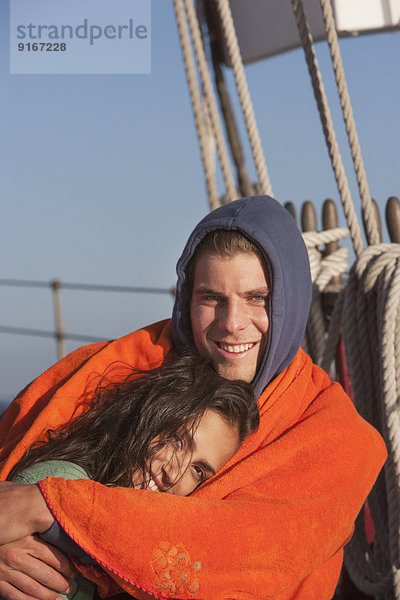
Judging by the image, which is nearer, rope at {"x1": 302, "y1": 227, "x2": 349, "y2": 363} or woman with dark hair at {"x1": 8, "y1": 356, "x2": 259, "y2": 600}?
woman with dark hair at {"x1": 8, "y1": 356, "x2": 259, "y2": 600}

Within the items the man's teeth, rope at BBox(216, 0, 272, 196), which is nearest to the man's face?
the man's teeth

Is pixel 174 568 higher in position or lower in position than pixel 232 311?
lower

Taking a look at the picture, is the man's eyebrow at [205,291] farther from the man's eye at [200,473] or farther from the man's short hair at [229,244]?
the man's eye at [200,473]

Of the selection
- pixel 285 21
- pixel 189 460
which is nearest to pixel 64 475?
pixel 189 460

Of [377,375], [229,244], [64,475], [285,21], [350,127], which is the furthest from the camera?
[285,21]

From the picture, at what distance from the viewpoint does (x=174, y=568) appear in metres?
1.40

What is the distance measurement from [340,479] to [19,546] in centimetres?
61

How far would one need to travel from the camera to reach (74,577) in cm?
147

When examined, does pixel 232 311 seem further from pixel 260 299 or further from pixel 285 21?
pixel 285 21

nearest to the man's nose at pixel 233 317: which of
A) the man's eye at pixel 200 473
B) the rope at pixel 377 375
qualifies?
the man's eye at pixel 200 473

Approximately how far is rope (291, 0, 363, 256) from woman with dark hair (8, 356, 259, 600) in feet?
2.79

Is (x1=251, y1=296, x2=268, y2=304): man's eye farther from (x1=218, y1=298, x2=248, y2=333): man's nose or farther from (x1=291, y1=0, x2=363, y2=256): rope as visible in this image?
(x1=291, y1=0, x2=363, y2=256): rope

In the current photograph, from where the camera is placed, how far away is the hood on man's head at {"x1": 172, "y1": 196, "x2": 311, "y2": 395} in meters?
1.70

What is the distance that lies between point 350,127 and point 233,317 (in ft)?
3.17
